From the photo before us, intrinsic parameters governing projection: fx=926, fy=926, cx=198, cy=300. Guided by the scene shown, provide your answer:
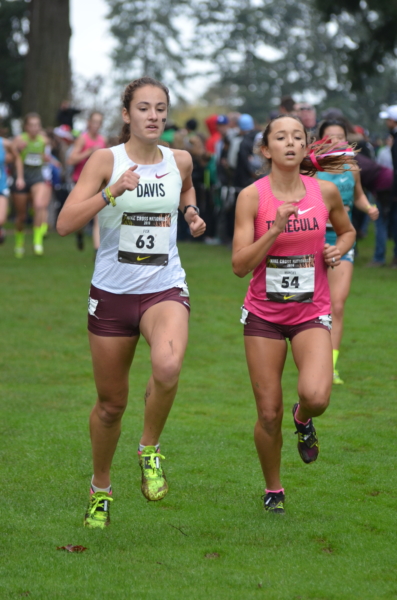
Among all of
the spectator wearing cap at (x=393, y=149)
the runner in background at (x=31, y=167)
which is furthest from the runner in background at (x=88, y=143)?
the spectator wearing cap at (x=393, y=149)

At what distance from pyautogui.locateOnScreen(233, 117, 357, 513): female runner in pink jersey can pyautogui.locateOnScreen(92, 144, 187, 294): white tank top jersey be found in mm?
393

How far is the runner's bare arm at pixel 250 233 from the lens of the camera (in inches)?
177

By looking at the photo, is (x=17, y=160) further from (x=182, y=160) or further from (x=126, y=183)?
(x=126, y=183)

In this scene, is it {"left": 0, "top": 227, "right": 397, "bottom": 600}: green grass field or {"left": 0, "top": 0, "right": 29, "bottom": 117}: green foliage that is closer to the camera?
{"left": 0, "top": 227, "right": 397, "bottom": 600}: green grass field

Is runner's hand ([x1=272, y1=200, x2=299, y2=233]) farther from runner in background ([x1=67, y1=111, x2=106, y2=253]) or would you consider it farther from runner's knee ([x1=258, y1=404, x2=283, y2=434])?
runner in background ([x1=67, y1=111, x2=106, y2=253])

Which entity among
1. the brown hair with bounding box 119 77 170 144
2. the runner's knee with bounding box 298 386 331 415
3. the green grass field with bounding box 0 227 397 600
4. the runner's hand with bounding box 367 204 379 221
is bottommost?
the green grass field with bounding box 0 227 397 600

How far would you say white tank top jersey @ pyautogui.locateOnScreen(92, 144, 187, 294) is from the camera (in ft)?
15.2

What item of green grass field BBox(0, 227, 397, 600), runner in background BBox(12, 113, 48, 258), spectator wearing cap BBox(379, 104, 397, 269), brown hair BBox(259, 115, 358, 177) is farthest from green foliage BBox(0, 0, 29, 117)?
brown hair BBox(259, 115, 358, 177)

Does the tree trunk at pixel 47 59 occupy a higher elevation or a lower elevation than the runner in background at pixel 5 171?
higher

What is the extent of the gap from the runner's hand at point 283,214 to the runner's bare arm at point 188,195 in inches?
17.6

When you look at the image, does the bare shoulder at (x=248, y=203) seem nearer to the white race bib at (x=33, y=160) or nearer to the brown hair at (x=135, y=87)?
the brown hair at (x=135, y=87)

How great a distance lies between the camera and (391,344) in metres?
9.89

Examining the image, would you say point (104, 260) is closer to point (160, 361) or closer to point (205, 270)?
point (160, 361)

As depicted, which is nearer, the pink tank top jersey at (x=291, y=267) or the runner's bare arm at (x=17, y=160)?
the pink tank top jersey at (x=291, y=267)
